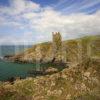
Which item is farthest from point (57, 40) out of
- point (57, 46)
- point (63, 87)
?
point (63, 87)

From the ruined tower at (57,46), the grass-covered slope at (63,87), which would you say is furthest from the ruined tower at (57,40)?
the grass-covered slope at (63,87)

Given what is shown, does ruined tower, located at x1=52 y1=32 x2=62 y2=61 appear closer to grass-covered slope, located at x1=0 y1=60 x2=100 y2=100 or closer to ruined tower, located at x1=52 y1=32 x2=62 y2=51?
ruined tower, located at x1=52 y1=32 x2=62 y2=51

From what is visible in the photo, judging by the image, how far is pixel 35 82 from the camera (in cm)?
3634

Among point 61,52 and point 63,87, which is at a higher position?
point 61,52

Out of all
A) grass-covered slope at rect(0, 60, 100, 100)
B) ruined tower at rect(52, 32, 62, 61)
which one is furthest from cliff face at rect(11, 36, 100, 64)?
grass-covered slope at rect(0, 60, 100, 100)

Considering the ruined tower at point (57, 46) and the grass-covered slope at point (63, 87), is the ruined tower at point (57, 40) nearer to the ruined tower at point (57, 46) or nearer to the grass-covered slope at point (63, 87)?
the ruined tower at point (57, 46)

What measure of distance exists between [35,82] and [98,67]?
11.2m

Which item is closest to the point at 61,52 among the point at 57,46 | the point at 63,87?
the point at 57,46

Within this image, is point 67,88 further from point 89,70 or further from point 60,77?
point 89,70

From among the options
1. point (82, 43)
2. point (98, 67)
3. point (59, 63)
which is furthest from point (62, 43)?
point (98, 67)

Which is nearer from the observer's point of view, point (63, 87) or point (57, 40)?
point (63, 87)

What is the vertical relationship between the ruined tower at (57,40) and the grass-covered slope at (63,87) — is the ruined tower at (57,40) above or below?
above

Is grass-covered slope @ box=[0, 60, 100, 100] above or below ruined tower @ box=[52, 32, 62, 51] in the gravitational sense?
below

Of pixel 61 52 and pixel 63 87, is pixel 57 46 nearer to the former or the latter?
pixel 61 52
